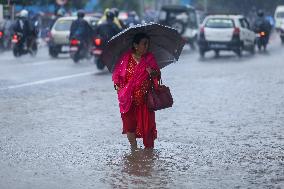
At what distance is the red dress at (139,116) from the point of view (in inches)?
377

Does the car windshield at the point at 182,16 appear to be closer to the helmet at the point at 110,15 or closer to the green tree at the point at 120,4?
the helmet at the point at 110,15

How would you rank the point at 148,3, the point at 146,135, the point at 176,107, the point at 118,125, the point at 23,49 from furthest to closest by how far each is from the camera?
the point at 148,3 → the point at 23,49 → the point at 176,107 → the point at 118,125 → the point at 146,135

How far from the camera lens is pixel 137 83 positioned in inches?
375

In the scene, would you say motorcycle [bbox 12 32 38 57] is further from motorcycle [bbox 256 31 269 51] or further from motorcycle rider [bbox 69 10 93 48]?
motorcycle [bbox 256 31 269 51]

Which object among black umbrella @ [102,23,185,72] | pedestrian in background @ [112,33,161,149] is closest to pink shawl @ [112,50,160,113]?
pedestrian in background @ [112,33,161,149]

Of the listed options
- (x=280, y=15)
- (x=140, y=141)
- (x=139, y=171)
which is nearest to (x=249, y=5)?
(x=280, y=15)

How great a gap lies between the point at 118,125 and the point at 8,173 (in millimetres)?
4075

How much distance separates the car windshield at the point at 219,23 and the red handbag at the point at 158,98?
73.3 ft

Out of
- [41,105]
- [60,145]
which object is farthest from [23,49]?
[60,145]

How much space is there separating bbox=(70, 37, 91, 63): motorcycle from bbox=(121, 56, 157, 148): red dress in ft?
59.2

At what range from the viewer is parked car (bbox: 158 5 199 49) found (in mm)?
39219

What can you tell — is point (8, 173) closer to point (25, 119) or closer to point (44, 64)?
point (25, 119)

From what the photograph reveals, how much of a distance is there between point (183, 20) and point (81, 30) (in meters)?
13.0

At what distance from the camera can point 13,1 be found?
21.2 metres
